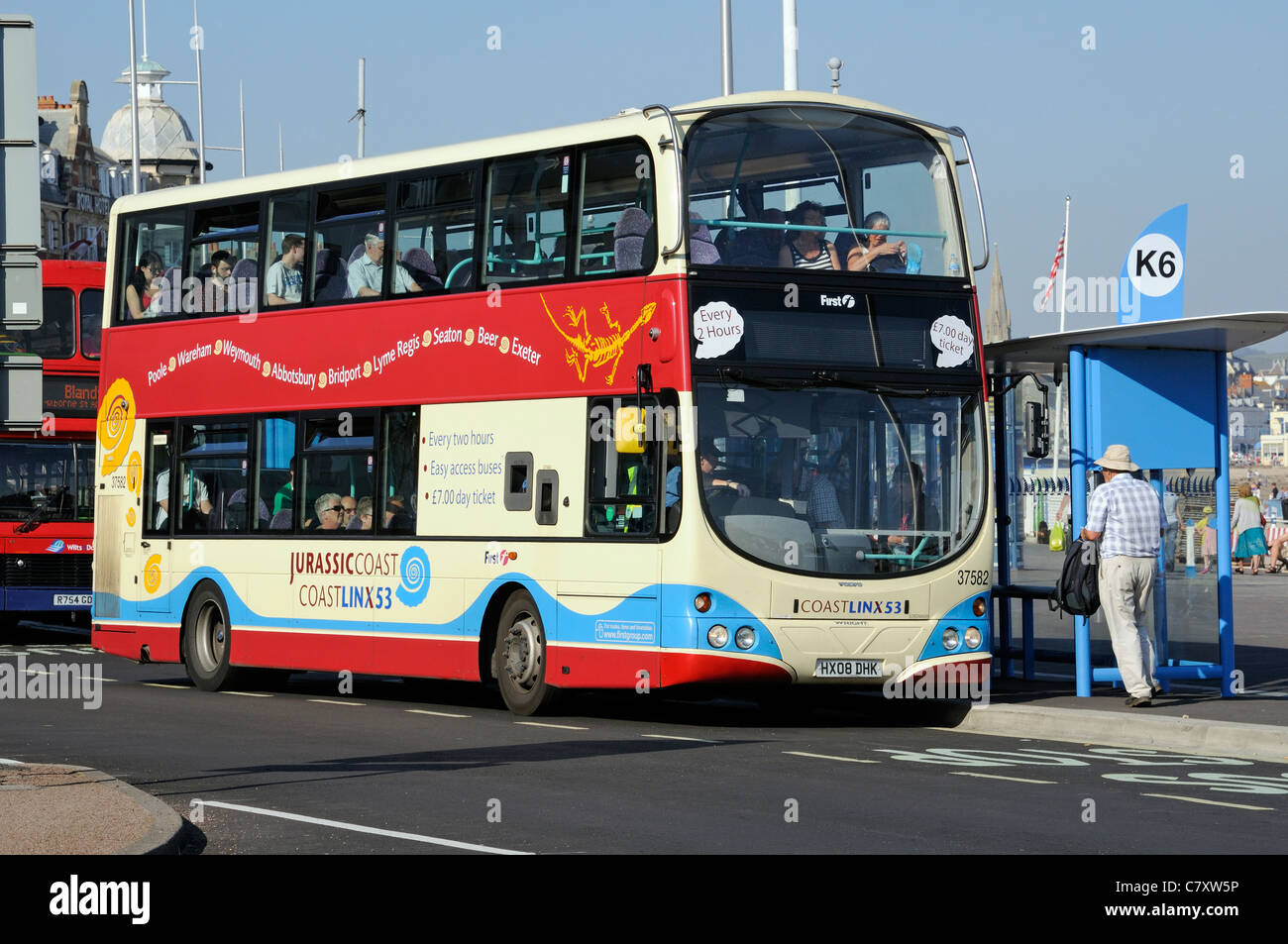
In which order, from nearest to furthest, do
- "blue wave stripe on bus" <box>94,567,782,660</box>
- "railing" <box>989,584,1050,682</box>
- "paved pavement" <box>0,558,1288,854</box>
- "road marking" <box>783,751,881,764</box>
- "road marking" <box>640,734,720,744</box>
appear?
1. "paved pavement" <box>0,558,1288,854</box>
2. "road marking" <box>783,751,881,764</box>
3. "road marking" <box>640,734,720,744</box>
4. "blue wave stripe on bus" <box>94,567,782,660</box>
5. "railing" <box>989,584,1050,682</box>

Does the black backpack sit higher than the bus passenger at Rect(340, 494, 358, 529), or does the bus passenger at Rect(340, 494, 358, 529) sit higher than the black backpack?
the bus passenger at Rect(340, 494, 358, 529)

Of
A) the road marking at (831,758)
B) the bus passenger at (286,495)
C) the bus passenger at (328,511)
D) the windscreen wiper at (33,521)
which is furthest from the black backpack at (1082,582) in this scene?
the windscreen wiper at (33,521)

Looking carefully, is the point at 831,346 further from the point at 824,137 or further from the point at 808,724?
the point at 808,724

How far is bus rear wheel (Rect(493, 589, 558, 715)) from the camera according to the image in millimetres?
16719

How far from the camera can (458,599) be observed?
57.6 ft

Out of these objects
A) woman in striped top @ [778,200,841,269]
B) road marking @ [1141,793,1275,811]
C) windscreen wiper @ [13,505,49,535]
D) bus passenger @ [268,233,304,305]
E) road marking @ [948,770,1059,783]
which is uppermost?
bus passenger @ [268,233,304,305]

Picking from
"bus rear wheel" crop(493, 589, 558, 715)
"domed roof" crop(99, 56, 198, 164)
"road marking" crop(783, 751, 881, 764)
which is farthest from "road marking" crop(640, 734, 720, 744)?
"domed roof" crop(99, 56, 198, 164)

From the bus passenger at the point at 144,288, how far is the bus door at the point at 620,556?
696cm

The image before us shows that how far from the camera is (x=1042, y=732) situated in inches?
608

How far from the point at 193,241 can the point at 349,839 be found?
1186 cm

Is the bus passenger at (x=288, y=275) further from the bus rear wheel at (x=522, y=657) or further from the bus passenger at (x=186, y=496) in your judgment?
the bus rear wheel at (x=522, y=657)

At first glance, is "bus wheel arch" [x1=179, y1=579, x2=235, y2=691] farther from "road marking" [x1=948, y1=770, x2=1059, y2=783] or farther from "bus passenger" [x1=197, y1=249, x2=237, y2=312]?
"road marking" [x1=948, y1=770, x2=1059, y2=783]

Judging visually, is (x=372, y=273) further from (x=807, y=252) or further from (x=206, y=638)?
(x=807, y=252)

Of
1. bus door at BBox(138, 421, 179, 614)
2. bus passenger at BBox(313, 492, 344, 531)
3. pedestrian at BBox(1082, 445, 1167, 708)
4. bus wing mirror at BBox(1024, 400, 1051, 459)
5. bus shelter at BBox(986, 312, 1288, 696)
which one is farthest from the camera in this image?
bus door at BBox(138, 421, 179, 614)
